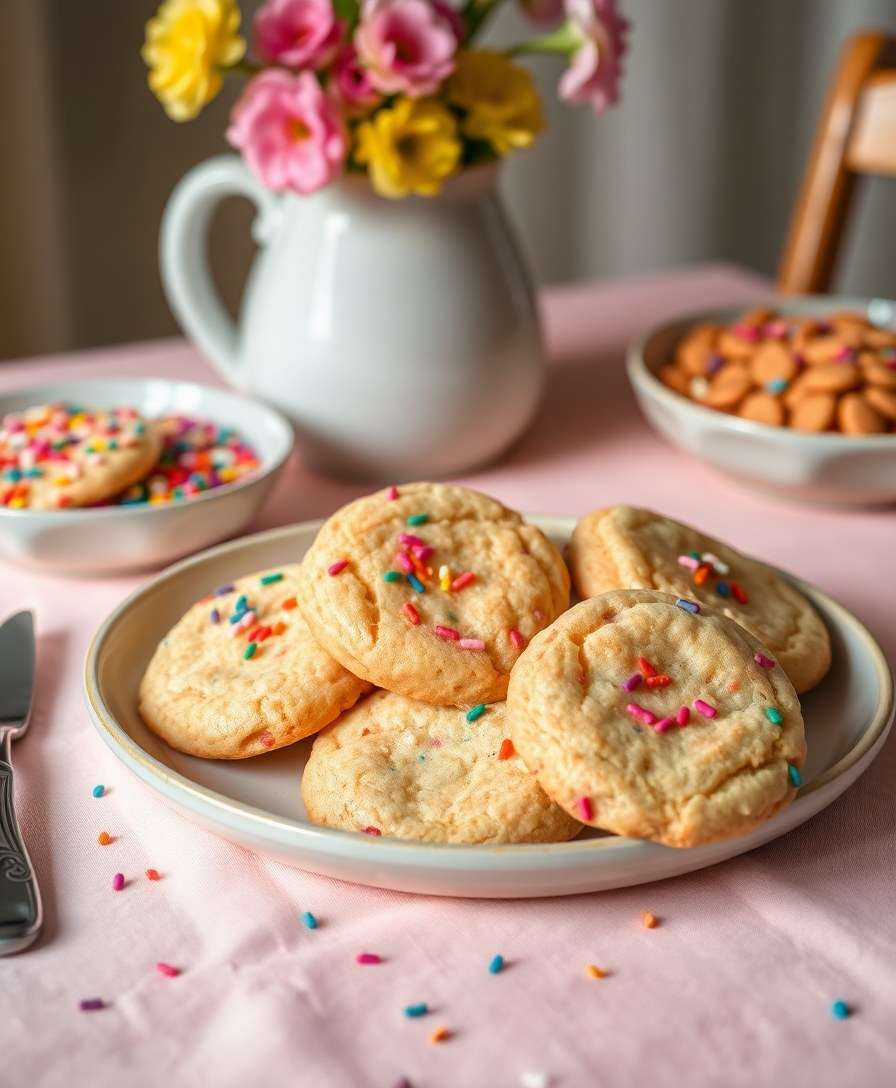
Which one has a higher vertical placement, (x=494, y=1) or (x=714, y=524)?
(x=494, y=1)

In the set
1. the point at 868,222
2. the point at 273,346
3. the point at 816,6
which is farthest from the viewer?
the point at 868,222

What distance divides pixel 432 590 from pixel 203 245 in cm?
69

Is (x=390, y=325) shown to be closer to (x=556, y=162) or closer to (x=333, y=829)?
(x=333, y=829)

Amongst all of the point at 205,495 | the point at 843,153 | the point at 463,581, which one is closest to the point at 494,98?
the point at 205,495

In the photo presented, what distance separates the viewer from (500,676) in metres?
0.77

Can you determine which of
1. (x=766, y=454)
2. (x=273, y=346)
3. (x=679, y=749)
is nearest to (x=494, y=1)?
(x=273, y=346)

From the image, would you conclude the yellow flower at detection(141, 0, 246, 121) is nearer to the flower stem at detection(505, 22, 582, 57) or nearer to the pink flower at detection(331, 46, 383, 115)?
the pink flower at detection(331, 46, 383, 115)

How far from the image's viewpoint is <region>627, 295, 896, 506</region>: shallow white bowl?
1.13 meters

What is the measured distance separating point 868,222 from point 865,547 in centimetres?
230

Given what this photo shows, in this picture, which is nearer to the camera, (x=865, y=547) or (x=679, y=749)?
(x=679, y=749)

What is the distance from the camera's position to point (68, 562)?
3.48ft

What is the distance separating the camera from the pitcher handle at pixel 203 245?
1316mm

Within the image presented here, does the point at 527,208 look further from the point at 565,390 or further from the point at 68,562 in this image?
the point at 68,562

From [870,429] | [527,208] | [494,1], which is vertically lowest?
[527,208]
